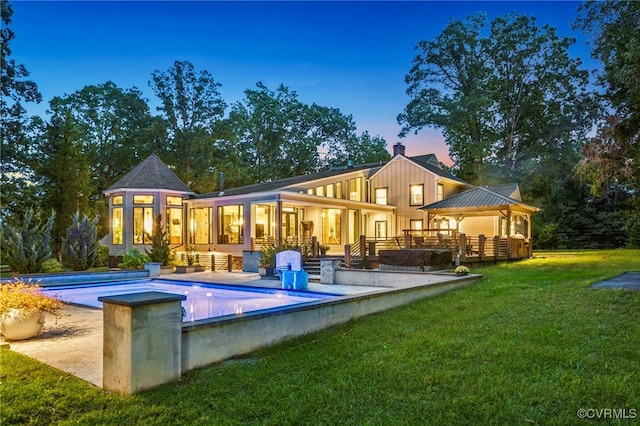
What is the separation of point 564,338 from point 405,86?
3598 centimetres

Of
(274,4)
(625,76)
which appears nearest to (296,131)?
(274,4)

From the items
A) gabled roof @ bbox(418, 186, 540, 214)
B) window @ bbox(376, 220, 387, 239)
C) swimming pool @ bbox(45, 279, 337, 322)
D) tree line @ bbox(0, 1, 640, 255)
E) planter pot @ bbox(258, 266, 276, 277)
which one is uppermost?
tree line @ bbox(0, 1, 640, 255)

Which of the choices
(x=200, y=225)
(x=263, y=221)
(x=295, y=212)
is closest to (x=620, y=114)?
(x=295, y=212)

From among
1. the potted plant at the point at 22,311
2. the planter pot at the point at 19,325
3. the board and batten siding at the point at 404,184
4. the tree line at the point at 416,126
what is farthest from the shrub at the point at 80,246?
the board and batten siding at the point at 404,184

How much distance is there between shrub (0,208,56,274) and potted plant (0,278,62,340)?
1011 cm

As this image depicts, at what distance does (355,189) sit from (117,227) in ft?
42.3

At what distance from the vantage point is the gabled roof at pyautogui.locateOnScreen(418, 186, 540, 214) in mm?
19266

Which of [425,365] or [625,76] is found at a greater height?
[625,76]

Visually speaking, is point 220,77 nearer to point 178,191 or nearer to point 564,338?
point 178,191

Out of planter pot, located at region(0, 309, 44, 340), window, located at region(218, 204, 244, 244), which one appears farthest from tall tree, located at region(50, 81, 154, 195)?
planter pot, located at region(0, 309, 44, 340)

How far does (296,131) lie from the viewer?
40.9 m

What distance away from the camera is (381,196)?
25.6 m

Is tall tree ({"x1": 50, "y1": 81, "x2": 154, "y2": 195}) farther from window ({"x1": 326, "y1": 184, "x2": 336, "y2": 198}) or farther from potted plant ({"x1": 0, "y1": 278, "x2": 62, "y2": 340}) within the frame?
potted plant ({"x1": 0, "y1": 278, "x2": 62, "y2": 340})

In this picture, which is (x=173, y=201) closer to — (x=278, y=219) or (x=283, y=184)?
(x=283, y=184)
